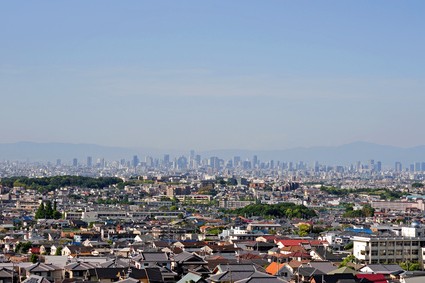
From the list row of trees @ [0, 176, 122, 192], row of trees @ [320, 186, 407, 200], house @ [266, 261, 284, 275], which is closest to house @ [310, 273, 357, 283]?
house @ [266, 261, 284, 275]

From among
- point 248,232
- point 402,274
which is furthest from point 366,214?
point 402,274

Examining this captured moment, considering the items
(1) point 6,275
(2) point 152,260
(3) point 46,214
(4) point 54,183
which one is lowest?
(3) point 46,214

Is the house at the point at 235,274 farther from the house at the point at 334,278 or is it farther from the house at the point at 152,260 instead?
the house at the point at 152,260

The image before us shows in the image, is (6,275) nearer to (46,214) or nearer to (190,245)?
(190,245)

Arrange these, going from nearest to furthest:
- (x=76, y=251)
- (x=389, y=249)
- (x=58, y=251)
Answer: (x=389, y=249)
(x=76, y=251)
(x=58, y=251)

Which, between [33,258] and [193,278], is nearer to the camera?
[193,278]

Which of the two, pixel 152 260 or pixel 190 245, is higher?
pixel 152 260

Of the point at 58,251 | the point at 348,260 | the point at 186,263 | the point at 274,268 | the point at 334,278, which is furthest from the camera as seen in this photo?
the point at 58,251

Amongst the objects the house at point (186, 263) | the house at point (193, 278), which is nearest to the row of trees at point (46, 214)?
the house at point (186, 263)

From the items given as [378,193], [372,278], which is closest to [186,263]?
[372,278]

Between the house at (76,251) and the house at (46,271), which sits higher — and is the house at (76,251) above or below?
below

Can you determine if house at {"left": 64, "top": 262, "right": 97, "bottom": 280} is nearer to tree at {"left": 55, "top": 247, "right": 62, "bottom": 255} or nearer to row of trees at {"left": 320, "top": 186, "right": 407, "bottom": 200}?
tree at {"left": 55, "top": 247, "right": 62, "bottom": 255}
